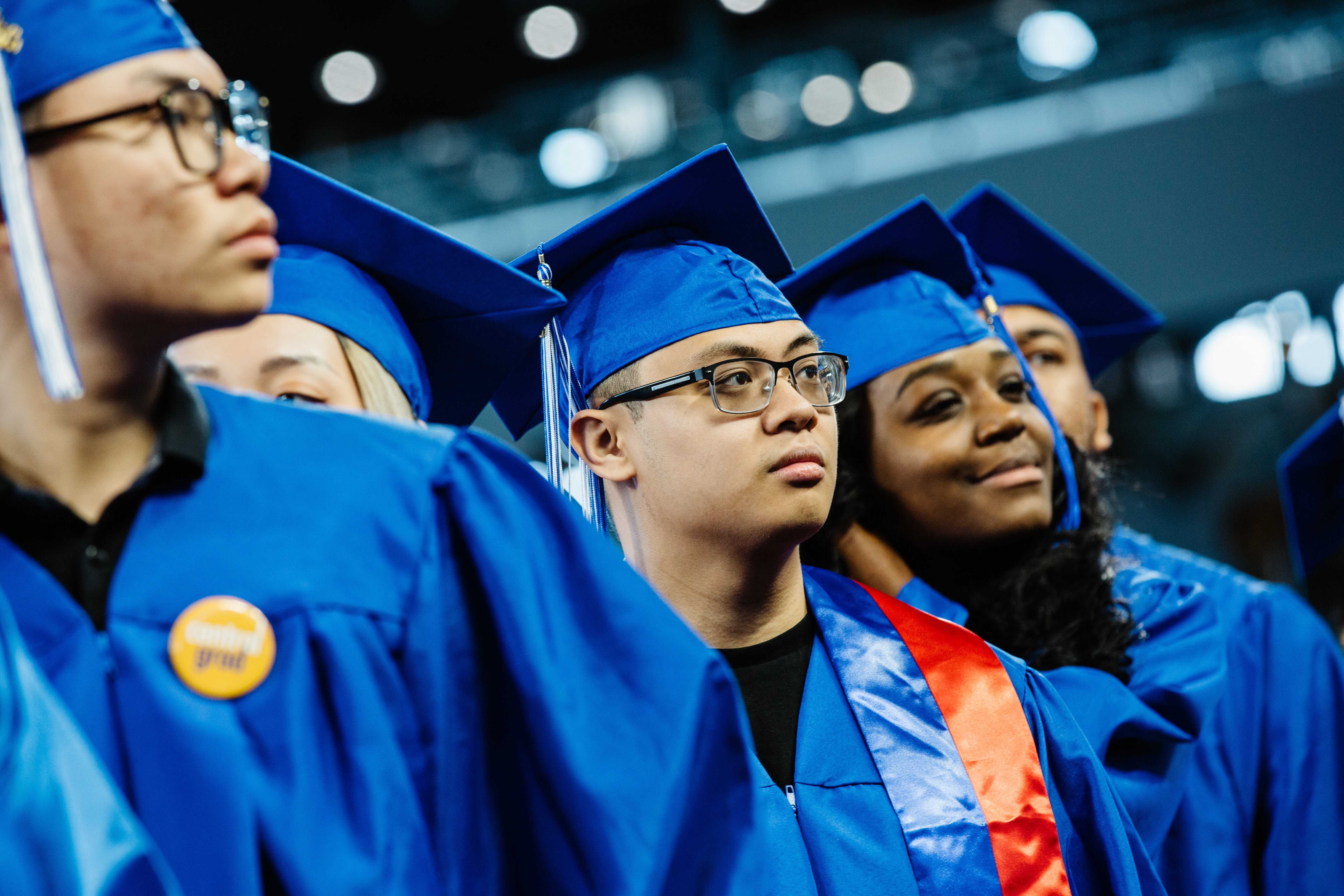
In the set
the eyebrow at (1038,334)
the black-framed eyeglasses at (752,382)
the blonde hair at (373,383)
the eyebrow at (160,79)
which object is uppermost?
the eyebrow at (160,79)

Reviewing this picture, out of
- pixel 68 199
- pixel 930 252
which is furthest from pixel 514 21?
pixel 68 199

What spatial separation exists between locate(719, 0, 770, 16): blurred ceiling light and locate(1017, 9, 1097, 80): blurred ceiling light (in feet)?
11.3

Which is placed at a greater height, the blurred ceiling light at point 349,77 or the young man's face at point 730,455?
the blurred ceiling light at point 349,77

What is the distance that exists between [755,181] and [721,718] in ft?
24.7

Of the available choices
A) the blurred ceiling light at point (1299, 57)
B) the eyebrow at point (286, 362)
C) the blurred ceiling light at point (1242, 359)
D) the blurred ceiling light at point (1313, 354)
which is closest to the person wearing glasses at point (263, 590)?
the eyebrow at point (286, 362)

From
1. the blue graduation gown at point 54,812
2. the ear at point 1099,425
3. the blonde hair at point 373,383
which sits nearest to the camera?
the blue graduation gown at point 54,812

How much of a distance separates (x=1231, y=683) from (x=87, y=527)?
243 cm

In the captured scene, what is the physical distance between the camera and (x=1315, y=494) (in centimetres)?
343

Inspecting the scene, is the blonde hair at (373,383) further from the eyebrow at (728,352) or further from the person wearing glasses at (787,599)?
the eyebrow at (728,352)

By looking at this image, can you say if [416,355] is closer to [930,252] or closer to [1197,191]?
[930,252]

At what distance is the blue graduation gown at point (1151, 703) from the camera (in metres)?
2.28

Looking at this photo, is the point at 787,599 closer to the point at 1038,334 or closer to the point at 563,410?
the point at 563,410

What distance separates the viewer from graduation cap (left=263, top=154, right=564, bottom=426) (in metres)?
1.86

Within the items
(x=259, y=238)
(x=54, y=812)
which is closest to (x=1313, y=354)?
(x=259, y=238)
